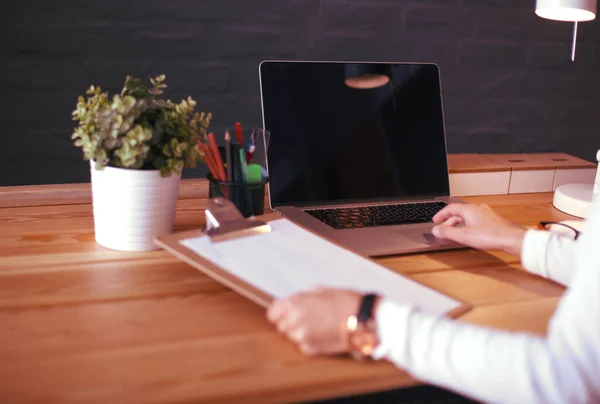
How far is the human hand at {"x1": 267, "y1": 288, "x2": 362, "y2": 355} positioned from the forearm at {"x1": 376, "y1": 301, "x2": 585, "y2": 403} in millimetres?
39

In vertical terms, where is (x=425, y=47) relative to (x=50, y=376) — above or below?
above

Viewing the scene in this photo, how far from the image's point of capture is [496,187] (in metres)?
1.40

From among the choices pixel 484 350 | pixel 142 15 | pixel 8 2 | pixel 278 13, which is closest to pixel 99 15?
pixel 142 15

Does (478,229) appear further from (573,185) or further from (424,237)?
(573,185)

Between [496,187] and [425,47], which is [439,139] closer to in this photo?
[496,187]

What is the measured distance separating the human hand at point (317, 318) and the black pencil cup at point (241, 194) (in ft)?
1.04

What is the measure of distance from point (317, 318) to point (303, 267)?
0.15 m

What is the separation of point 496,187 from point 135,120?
2.77ft

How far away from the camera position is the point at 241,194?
0.99 meters

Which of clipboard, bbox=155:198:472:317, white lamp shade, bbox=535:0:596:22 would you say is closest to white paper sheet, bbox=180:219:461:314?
clipboard, bbox=155:198:472:317

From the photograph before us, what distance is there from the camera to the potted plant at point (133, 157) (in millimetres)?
880

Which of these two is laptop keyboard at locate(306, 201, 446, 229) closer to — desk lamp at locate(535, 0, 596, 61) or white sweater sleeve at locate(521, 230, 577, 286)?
white sweater sleeve at locate(521, 230, 577, 286)

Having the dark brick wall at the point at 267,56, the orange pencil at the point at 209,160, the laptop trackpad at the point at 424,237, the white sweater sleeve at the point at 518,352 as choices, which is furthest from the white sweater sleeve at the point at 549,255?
the dark brick wall at the point at 267,56

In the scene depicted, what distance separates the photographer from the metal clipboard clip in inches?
34.5
